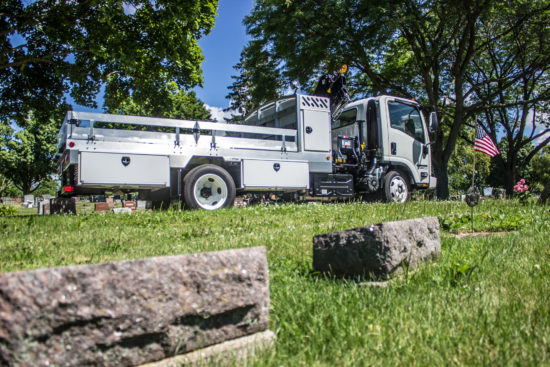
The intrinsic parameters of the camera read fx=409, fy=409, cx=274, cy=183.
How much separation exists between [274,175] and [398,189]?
13.9 ft

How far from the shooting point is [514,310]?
2105mm

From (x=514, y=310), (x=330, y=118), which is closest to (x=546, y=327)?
(x=514, y=310)

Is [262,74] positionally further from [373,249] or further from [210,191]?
[373,249]

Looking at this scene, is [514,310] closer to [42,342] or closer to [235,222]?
[42,342]

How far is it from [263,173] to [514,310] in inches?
312

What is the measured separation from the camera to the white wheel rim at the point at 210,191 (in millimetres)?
9062

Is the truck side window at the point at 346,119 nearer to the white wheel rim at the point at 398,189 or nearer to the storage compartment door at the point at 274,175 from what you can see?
the white wheel rim at the point at 398,189

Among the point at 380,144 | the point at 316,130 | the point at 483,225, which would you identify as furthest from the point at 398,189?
the point at 483,225

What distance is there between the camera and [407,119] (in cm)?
1230

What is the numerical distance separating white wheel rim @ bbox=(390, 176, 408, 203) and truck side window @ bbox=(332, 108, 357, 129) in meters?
2.14

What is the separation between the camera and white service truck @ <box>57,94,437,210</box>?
26.4 ft

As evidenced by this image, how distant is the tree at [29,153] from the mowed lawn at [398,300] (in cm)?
5235

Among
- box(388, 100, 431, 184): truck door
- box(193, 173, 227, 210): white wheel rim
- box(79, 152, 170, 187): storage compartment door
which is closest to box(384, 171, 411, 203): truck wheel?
box(388, 100, 431, 184): truck door

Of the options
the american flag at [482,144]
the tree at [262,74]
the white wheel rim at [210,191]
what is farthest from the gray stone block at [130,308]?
the tree at [262,74]
